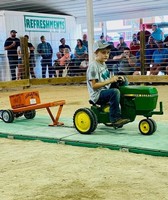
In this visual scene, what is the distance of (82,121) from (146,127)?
0.79m

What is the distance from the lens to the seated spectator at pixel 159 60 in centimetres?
1089

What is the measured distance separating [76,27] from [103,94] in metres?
11.2

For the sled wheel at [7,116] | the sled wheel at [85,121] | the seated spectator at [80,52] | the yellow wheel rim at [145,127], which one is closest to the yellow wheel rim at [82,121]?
the sled wheel at [85,121]

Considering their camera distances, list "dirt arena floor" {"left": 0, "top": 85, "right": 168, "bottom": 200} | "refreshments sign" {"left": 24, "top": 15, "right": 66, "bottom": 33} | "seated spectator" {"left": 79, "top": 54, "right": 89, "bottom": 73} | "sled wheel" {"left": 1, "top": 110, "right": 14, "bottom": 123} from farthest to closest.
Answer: "refreshments sign" {"left": 24, "top": 15, "right": 66, "bottom": 33}, "seated spectator" {"left": 79, "top": 54, "right": 89, "bottom": 73}, "sled wheel" {"left": 1, "top": 110, "right": 14, "bottom": 123}, "dirt arena floor" {"left": 0, "top": 85, "right": 168, "bottom": 200}

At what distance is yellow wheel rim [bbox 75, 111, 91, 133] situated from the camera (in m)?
4.88

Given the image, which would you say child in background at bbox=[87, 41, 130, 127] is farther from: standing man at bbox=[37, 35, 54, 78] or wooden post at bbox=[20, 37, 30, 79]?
standing man at bbox=[37, 35, 54, 78]

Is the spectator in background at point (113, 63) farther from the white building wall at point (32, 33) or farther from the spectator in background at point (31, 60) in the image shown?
the white building wall at point (32, 33)

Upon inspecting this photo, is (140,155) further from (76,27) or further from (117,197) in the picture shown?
(76,27)

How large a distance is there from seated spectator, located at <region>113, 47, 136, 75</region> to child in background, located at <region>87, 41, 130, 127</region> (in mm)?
6352

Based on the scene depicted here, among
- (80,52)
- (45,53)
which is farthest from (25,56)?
(80,52)

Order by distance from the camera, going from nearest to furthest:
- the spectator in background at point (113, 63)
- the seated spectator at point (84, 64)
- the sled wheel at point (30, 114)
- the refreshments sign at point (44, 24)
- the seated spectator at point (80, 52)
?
the sled wheel at point (30, 114) < the spectator in background at point (113, 63) < the seated spectator at point (84, 64) < the seated spectator at point (80, 52) < the refreshments sign at point (44, 24)

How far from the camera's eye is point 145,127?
4.70 meters

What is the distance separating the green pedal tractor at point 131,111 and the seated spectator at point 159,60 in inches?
246

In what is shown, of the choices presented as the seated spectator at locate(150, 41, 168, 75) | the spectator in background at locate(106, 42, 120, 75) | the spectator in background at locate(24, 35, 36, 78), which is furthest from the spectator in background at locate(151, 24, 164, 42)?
the spectator in background at locate(24, 35, 36, 78)
